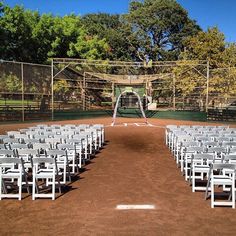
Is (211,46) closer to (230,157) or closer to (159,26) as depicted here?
(159,26)

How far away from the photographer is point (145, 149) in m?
15.5

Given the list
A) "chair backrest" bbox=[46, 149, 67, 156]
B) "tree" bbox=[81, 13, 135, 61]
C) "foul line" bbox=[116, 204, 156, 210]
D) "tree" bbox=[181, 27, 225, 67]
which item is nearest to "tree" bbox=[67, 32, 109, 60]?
"tree" bbox=[81, 13, 135, 61]

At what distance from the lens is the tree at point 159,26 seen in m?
59.4

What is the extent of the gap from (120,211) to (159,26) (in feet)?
183

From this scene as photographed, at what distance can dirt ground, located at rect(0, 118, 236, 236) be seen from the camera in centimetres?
597

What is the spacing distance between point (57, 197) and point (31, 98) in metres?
23.9

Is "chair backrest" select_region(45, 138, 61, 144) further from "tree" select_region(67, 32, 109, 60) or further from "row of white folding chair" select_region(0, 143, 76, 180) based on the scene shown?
"tree" select_region(67, 32, 109, 60)

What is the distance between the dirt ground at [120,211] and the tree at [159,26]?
50877 millimetres

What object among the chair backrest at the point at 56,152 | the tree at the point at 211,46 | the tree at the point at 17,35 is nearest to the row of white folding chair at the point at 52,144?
the chair backrest at the point at 56,152

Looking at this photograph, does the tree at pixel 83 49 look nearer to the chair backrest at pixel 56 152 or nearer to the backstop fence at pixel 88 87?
the backstop fence at pixel 88 87

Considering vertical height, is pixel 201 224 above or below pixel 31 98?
below

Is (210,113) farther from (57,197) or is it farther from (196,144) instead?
(57,197)

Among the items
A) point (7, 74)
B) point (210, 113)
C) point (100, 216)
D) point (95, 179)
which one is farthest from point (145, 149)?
point (210, 113)

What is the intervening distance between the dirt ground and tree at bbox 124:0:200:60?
2003 inches
